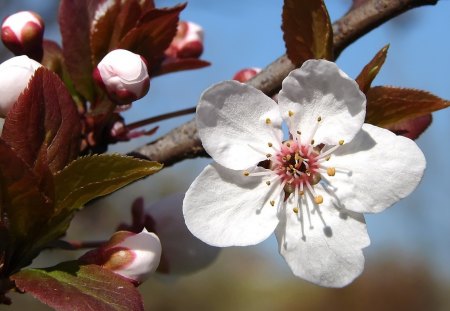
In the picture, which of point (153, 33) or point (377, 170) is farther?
point (153, 33)

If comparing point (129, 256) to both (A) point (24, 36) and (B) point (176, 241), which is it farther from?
(A) point (24, 36)

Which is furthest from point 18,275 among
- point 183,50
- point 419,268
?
point 419,268

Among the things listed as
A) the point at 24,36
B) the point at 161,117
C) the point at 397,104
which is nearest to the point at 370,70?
the point at 397,104

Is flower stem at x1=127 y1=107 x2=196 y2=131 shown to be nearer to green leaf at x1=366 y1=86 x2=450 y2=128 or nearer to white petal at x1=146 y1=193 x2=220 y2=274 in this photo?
white petal at x1=146 y1=193 x2=220 y2=274

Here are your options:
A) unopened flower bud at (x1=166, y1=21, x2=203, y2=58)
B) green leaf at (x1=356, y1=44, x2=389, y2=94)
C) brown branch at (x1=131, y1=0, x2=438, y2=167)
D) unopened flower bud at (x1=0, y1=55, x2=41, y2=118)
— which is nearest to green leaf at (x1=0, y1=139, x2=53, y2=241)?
unopened flower bud at (x1=0, y1=55, x2=41, y2=118)

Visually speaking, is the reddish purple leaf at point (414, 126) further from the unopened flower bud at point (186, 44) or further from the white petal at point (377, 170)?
the unopened flower bud at point (186, 44)

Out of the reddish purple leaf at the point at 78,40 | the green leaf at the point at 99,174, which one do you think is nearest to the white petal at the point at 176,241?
the reddish purple leaf at the point at 78,40
